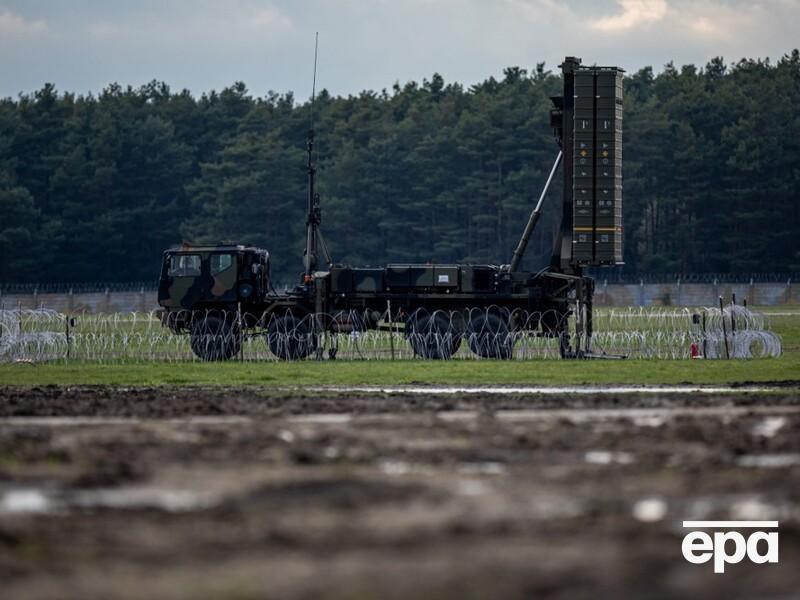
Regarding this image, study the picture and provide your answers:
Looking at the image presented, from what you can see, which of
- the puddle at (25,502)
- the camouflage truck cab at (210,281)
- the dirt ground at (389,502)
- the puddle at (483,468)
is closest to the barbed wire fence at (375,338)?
the camouflage truck cab at (210,281)

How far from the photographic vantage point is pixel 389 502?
35.1 feet

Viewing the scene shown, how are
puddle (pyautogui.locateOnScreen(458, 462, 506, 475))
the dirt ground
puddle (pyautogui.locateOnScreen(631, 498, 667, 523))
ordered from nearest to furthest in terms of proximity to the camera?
the dirt ground < puddle (pyautogui.locateOnScreen(631, 498, 667, 523)) < puddle (pyautogui.locateOnScreen(458, 462, 506, 475))

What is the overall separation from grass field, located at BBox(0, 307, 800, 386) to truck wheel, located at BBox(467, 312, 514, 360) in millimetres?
1765

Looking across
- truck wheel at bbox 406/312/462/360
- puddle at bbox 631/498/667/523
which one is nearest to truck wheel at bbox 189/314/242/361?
truck wheel at bbox 406/312/462/360

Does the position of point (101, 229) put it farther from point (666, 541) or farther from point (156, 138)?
point (666, 541)

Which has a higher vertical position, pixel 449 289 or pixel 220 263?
pixel 220 263

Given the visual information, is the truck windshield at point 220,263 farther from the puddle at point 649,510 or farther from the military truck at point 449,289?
the puddle at point 649,510

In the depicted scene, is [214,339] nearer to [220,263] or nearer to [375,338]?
[220,263]

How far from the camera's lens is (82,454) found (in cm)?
1345

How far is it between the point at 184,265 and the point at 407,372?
9627mm

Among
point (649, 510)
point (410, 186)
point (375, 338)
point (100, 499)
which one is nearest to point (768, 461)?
point (649, 510)

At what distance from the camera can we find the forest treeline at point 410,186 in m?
92.2

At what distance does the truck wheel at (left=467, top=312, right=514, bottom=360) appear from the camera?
35406 mm

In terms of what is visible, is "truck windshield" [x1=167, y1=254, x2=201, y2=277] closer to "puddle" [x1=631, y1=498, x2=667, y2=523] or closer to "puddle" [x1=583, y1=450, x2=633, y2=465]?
"puddle" [x1=583, y1=450, x2=633, y2=465]
